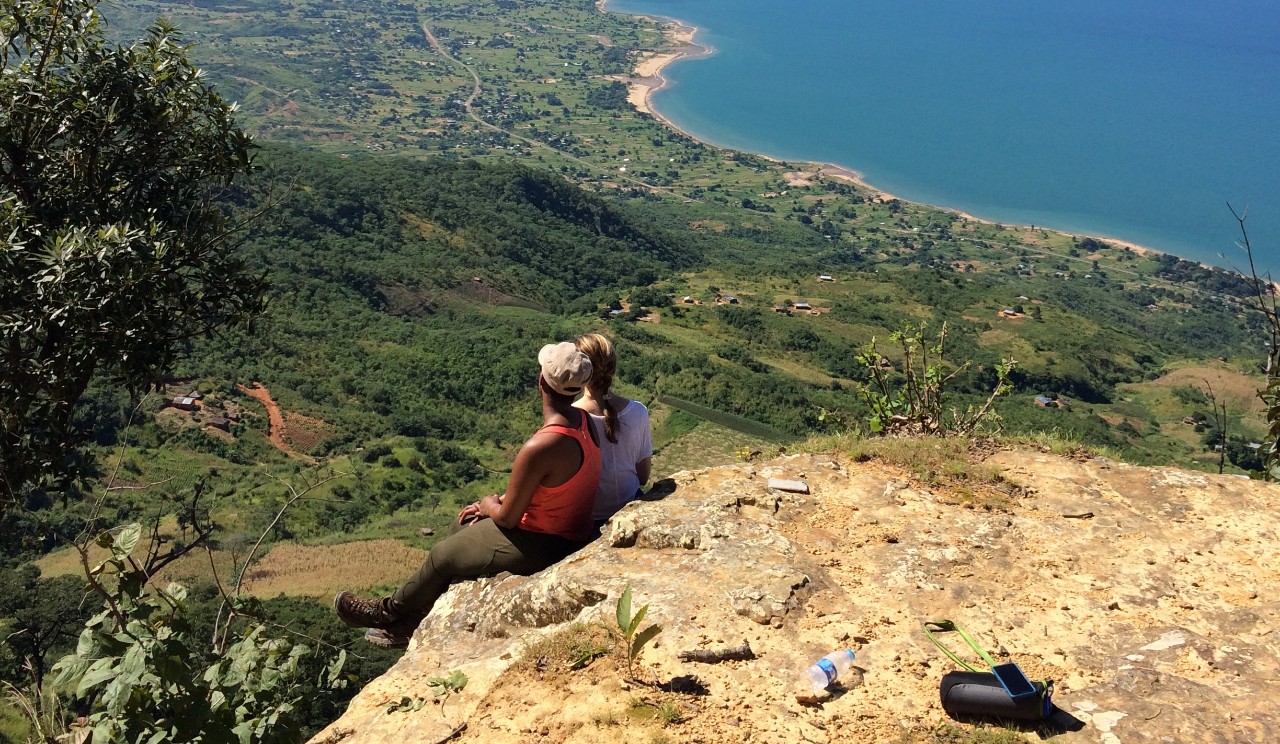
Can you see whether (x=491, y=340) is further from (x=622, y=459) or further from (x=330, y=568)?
(x=622, y=459)

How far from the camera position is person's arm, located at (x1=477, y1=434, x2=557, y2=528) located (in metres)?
5.18

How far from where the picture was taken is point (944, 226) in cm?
10338

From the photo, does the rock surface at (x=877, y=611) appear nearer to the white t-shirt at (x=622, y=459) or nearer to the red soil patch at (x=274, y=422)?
the white t-shirt at (x=622, y=459)

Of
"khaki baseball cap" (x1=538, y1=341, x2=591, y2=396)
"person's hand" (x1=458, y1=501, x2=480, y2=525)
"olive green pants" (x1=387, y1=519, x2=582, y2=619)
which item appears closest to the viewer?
"khaki baseball cap" (x1=538, y1=341, x2=591, y2=396)

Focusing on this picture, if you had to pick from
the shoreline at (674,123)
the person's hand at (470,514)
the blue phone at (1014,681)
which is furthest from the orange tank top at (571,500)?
the shoreline at (674,123)

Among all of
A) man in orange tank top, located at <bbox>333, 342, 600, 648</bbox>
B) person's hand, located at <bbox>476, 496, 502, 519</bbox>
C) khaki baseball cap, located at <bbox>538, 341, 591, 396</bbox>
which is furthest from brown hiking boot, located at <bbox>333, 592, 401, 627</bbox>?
khaki baseball cap, located at <bbox>538, 341, 591, 396</bbox>

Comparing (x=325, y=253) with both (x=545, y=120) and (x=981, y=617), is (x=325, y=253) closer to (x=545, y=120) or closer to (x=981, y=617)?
(x=981, y=617)

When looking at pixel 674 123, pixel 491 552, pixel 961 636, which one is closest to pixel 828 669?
pixel 961 636

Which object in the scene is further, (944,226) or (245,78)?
(245,78)

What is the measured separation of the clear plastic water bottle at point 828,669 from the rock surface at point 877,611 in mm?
71

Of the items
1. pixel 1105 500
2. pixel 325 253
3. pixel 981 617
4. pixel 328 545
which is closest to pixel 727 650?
pixel 981 617

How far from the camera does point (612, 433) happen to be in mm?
5934

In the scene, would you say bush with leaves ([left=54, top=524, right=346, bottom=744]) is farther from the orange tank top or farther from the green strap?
the green strap

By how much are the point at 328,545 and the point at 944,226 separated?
293ft
